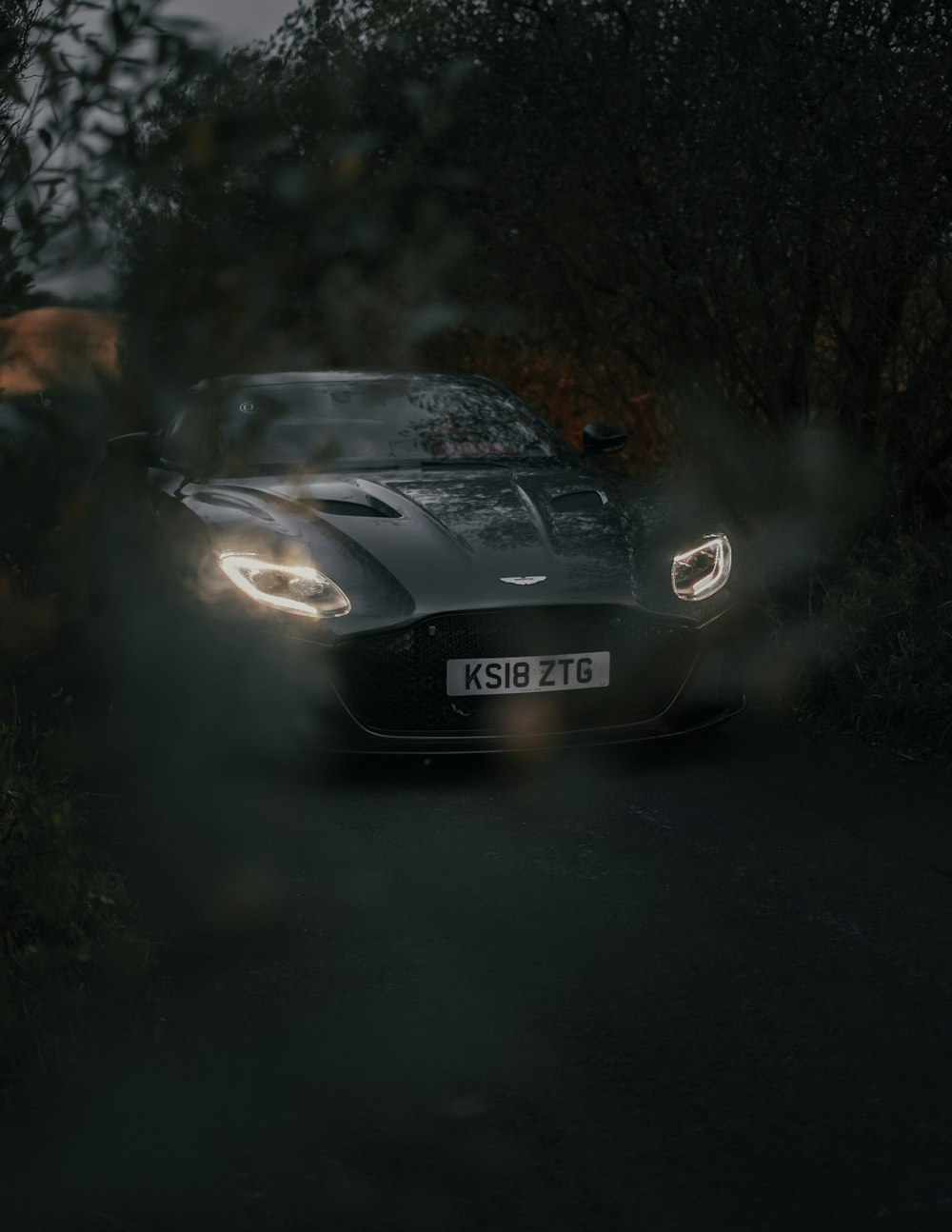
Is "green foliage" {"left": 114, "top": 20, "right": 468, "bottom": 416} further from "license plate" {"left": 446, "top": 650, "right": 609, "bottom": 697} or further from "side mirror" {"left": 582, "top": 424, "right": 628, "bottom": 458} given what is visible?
"side mirror" {"left": 582, "top": 424, "right": 628, "bottom": 458}

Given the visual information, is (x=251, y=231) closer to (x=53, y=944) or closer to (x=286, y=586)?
(x=53, y=944)

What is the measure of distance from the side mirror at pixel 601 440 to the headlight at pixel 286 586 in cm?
214

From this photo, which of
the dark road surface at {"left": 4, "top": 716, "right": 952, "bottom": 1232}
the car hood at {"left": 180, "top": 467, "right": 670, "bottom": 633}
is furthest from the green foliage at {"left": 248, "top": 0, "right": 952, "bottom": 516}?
the dark road surface at {"left": 4, "top": 716, "right": 952, "bottom": 1232}

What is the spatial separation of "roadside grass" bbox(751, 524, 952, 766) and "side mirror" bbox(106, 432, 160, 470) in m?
4.06

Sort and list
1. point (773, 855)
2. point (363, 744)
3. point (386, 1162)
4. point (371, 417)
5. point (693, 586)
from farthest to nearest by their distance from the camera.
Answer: point (371, 417) → point (693, 586) → point (363, 744) → point (773, 855) → point (386, 1162)

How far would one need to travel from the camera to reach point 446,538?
587 centimetres

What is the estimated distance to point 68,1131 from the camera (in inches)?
118

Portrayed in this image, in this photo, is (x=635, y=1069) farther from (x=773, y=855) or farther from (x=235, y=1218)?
(x=773, y=855)

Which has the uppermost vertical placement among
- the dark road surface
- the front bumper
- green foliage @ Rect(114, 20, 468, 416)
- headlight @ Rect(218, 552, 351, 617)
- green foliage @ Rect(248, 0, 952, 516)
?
green foliage @ Rect(248, 0, 952, 516)

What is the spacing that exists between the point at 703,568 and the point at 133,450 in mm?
3583

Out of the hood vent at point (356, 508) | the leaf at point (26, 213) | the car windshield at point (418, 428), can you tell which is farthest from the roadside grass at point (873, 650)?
the leaf at point (26, 213)

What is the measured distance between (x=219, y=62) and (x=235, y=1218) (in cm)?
182

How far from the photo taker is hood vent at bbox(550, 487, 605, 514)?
6258 mm

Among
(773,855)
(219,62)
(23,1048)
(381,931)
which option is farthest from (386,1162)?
(773,855)
